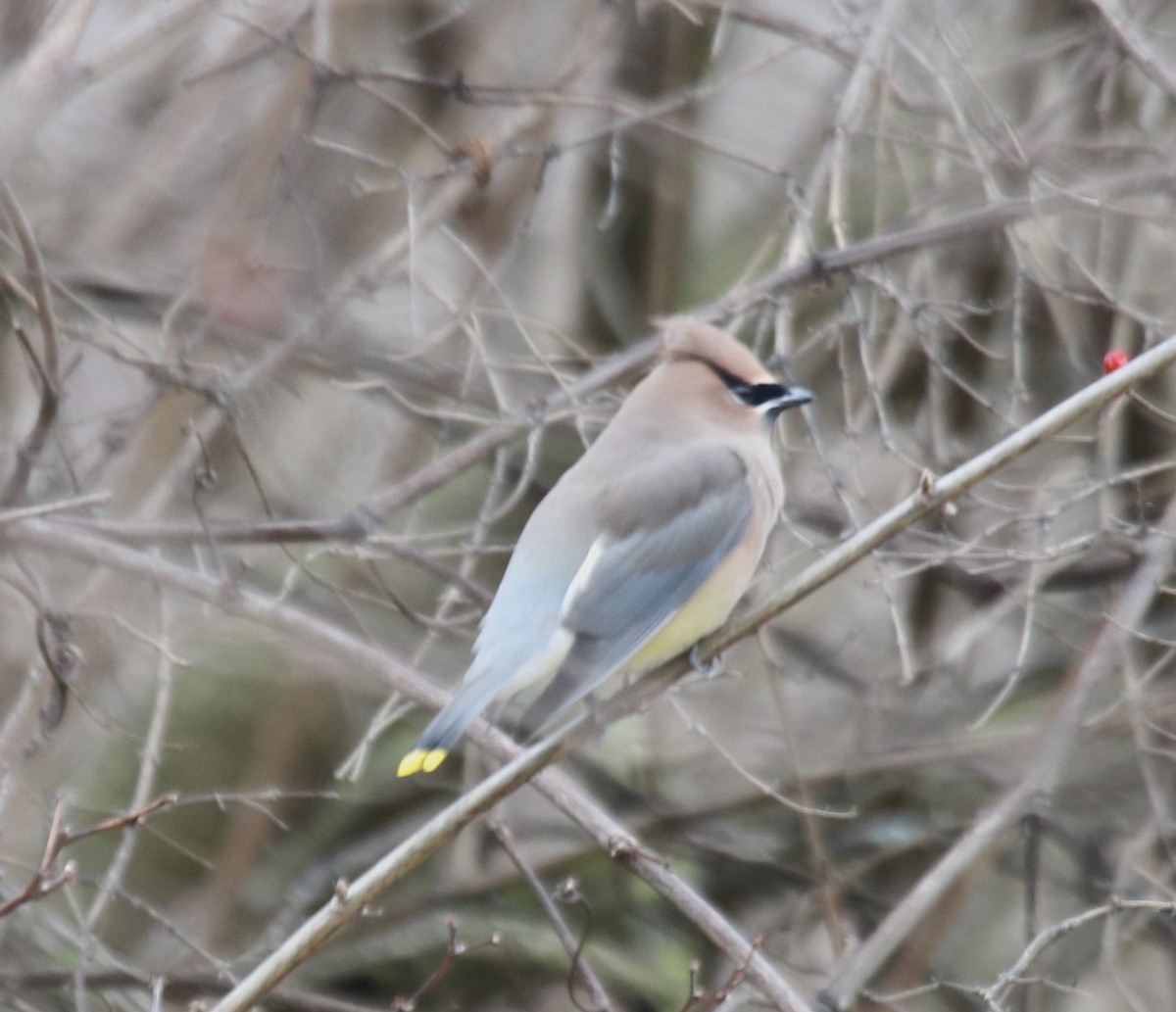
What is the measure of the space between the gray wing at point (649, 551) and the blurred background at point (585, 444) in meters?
0.25

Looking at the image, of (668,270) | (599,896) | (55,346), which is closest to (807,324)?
(668,270)

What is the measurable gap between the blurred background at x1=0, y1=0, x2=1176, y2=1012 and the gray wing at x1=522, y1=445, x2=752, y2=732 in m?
0.25

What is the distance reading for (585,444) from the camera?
13.9 ft

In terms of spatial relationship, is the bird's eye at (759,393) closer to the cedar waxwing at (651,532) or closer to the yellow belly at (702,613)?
the cedar waxwing at (651,532)

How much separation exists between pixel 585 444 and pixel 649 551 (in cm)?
50

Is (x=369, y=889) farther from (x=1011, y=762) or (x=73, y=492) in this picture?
(x=1011, y=762)

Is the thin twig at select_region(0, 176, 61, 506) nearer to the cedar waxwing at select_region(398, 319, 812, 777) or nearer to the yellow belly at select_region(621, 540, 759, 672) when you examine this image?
the cedar waxwing at select_region(398, 319, 812, 777)

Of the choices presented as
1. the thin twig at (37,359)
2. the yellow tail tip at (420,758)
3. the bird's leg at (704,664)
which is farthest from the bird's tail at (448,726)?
the thin twig at (37,359)

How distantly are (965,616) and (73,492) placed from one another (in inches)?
103

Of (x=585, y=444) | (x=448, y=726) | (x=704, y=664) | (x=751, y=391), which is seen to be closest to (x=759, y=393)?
(x=751, y=391)

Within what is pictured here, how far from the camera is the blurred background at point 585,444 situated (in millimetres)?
4250

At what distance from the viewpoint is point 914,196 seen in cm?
480

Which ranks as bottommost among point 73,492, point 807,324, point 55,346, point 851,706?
point 851,706

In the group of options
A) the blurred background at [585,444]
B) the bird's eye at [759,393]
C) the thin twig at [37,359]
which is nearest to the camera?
the thin twig at [37,359]
